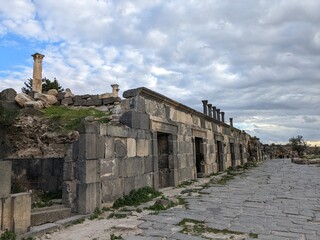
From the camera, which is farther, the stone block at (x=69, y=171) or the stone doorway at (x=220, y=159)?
the stone doorway at (x=220, y=159)

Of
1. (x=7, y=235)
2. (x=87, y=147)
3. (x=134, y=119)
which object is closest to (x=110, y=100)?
(x=134, y=119)

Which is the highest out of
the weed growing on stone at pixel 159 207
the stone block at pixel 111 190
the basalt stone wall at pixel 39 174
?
the basalt stone wall at pixel 39 174

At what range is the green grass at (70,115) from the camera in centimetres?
993

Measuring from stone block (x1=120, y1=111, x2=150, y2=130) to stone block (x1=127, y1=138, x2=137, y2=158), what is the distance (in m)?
0.43

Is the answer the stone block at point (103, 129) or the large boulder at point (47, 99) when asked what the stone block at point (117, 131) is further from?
the large boulder at point (47, 99)

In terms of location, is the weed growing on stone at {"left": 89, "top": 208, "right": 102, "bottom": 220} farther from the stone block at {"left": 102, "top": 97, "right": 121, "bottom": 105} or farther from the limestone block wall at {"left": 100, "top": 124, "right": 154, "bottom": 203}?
the stone block at {"left": 102, "top": 97, "right": 121, "bottom": 105}

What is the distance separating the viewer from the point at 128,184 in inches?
332

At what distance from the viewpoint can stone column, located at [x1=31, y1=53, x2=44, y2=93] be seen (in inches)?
770

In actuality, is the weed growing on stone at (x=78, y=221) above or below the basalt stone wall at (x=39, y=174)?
below

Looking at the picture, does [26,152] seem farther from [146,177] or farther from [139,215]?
[139,215]

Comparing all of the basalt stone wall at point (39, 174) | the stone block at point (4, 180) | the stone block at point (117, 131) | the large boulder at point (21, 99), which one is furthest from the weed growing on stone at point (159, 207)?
the large boulder at point (21, 99)

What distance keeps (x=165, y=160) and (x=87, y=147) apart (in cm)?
524

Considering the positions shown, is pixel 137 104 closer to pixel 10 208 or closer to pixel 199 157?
pixel 10 208

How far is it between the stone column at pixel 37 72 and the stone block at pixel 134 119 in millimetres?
12064
